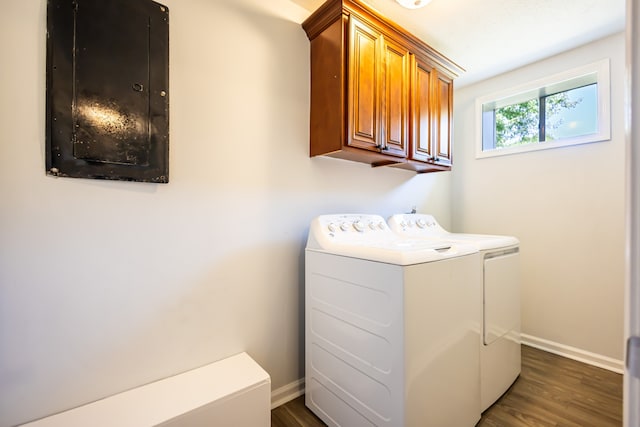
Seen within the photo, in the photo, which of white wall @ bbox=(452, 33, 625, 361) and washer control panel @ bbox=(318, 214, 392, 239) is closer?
washer control panel @ bbox=(318, 214, 392, 239)

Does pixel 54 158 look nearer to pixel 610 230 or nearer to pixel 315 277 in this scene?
pixel 315 277

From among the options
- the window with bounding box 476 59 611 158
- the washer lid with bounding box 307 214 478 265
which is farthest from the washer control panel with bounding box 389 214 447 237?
the window with bounding box 476 59 611 158

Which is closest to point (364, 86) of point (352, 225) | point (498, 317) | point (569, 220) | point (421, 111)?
point (421, 111)

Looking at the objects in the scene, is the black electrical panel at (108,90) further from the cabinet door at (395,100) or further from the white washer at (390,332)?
the cabinet door at (395,100)

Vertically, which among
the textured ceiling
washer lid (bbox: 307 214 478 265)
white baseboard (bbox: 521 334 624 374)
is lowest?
white baseboard (bbox: 521 334 624 374)

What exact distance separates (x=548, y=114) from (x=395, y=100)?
1.68m

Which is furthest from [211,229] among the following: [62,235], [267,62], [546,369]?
[546,369]

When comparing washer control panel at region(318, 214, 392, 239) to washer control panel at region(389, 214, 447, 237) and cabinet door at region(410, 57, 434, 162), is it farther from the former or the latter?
cabinet door at region(410, 57, 434, 162)

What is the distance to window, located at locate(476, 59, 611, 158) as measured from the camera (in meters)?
2.21

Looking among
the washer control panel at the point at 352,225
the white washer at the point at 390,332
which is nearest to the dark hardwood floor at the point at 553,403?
the white washer at the point at 390,332

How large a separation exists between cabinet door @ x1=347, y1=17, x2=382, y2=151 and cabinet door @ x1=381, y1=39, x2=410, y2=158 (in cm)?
7

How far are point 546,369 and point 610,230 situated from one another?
1.17 meters

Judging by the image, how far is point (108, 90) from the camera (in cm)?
121

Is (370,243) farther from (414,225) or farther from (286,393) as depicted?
(286,393)
